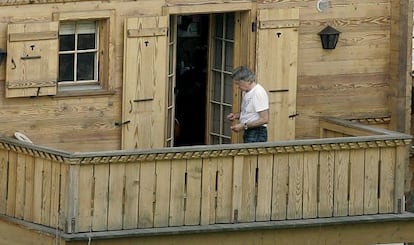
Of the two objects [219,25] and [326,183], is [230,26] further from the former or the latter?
[326,183]

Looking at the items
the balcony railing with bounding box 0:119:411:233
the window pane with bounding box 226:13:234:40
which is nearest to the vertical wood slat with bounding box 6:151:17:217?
the balcony railing with bounding box 0:119:411:233

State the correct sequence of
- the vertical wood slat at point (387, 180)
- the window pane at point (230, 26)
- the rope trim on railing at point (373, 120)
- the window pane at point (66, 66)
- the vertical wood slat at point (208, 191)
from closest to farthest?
1. the vertical wood slat at point (208, 191)
2. the window pane at point (66, 66)
3. the vertical wood slat at point (387, 180)
4. the window pane at point (230, 26)
5. the rope trim on railing at point (373, 120)

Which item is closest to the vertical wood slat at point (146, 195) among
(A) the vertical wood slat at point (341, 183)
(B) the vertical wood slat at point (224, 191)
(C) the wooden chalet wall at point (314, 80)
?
(B) the vertical wood slat at point (224, 191)

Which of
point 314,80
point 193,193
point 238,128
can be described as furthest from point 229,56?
point 193,193

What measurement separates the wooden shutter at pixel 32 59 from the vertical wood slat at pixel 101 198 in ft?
3.99

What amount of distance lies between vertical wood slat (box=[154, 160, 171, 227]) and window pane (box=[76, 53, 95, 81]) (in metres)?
1.49

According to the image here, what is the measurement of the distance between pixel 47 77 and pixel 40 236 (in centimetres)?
172

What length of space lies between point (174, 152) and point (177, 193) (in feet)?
1.51

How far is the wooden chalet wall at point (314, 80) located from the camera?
90.0 ft

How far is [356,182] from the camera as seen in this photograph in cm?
2788

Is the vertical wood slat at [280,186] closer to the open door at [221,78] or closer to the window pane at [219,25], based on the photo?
the open door at [221,78]

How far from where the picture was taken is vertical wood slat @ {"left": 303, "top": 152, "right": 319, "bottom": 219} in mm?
27562

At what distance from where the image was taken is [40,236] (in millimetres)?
26656

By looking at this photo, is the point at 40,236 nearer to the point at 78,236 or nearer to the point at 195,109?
the point at 78,236
